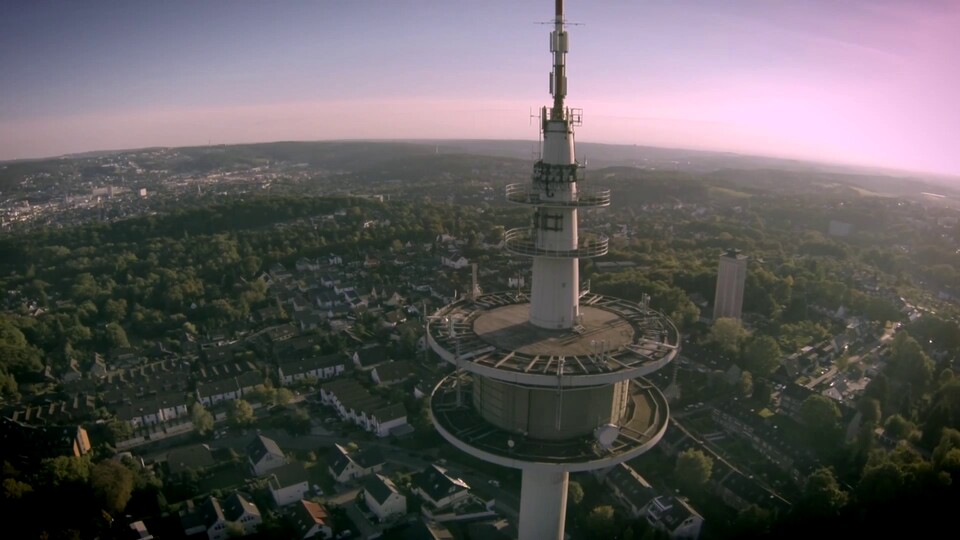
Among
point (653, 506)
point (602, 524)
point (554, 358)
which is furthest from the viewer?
point (653, 506)

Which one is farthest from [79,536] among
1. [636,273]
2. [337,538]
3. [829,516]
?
[636,273]

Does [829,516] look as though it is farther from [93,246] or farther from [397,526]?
[93,246]

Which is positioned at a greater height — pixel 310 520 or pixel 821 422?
pixel 821 422

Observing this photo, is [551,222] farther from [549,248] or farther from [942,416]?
[942,416]

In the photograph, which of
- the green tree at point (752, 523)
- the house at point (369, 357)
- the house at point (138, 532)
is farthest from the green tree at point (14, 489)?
the green tree at point (752, 523)

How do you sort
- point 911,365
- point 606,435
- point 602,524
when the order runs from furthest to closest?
point 911,365
point 602,524
point 606,435

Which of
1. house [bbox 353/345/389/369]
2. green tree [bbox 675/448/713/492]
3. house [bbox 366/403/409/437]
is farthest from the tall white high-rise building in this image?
house [bbox 366/403/409/437]

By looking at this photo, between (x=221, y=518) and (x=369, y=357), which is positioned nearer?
(x=221, y=518)

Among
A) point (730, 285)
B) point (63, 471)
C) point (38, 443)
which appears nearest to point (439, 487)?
point (63, 471)

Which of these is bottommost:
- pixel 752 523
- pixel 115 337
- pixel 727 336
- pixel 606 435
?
pixel 115 337
